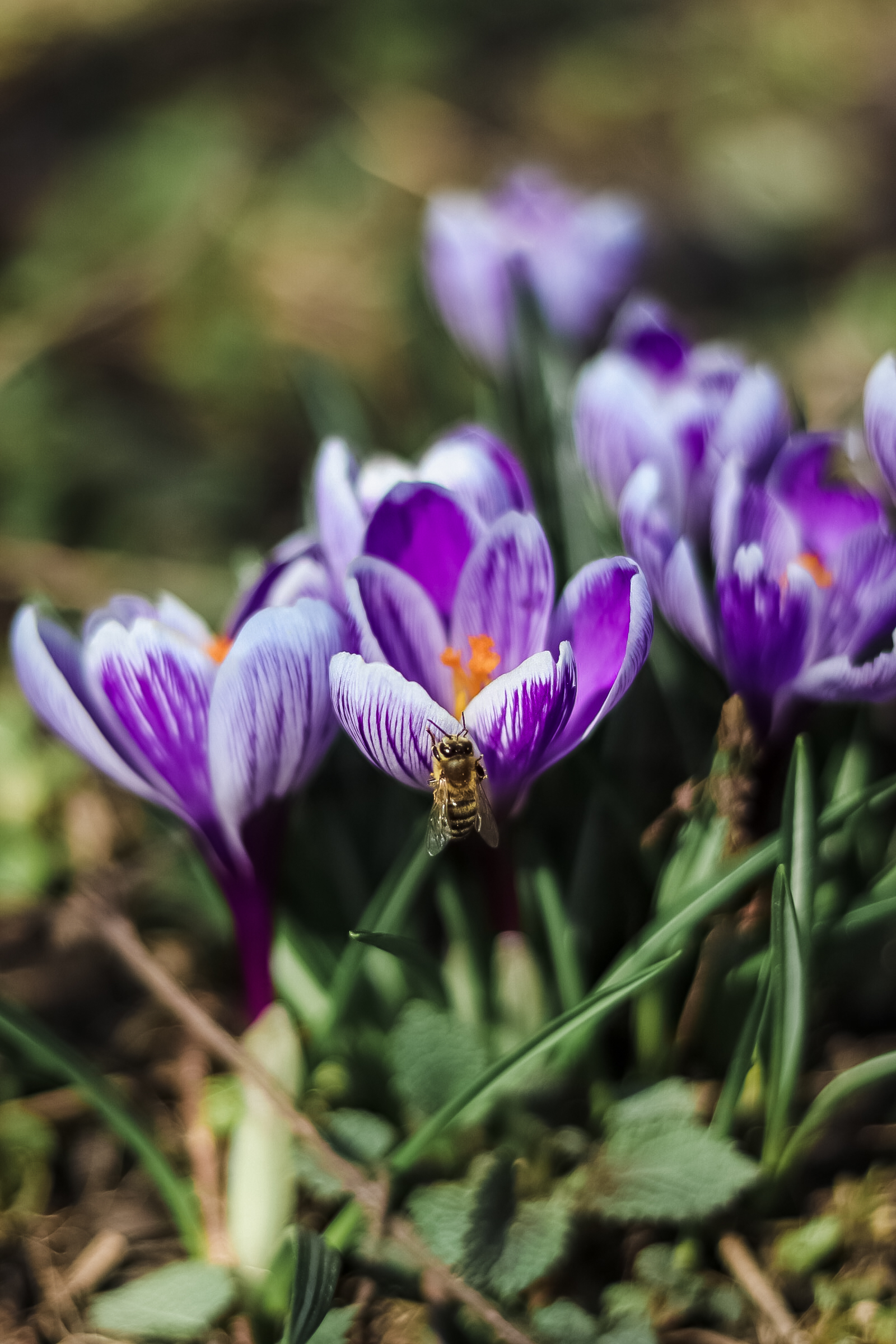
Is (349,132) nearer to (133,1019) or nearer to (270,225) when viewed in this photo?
(270,225)

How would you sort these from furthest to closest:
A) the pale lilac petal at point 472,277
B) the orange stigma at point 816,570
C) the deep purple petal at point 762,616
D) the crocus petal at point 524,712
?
the pale lilac petal at point 472,277, the orange stigma at point 816,570, the deep purple petal at point 762,616, the crocus petal at point 524,712

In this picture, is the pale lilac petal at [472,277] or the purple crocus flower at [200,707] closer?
the purple crocus flower at [200,707]

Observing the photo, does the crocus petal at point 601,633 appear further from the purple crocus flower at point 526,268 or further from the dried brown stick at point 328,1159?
the purple crocus flower at point 526,268

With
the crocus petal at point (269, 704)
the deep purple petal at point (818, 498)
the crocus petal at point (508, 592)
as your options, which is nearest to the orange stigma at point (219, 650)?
the crocus petal at point (269, 704)

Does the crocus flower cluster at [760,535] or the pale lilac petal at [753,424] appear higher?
the pale lilac petal at [753,424]

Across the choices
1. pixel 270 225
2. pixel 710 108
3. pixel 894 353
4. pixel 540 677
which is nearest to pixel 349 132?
pixel 270 225

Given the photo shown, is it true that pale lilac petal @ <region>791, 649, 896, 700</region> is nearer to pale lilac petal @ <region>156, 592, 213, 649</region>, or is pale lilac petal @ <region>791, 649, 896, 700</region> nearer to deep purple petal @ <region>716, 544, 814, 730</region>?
deep purple petal @ <region>716, 544, 814, 730</region>

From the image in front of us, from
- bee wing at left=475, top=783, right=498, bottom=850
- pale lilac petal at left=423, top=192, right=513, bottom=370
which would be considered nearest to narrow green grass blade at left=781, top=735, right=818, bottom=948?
bee wing at left=475, top=783, right=498, bottom=850
